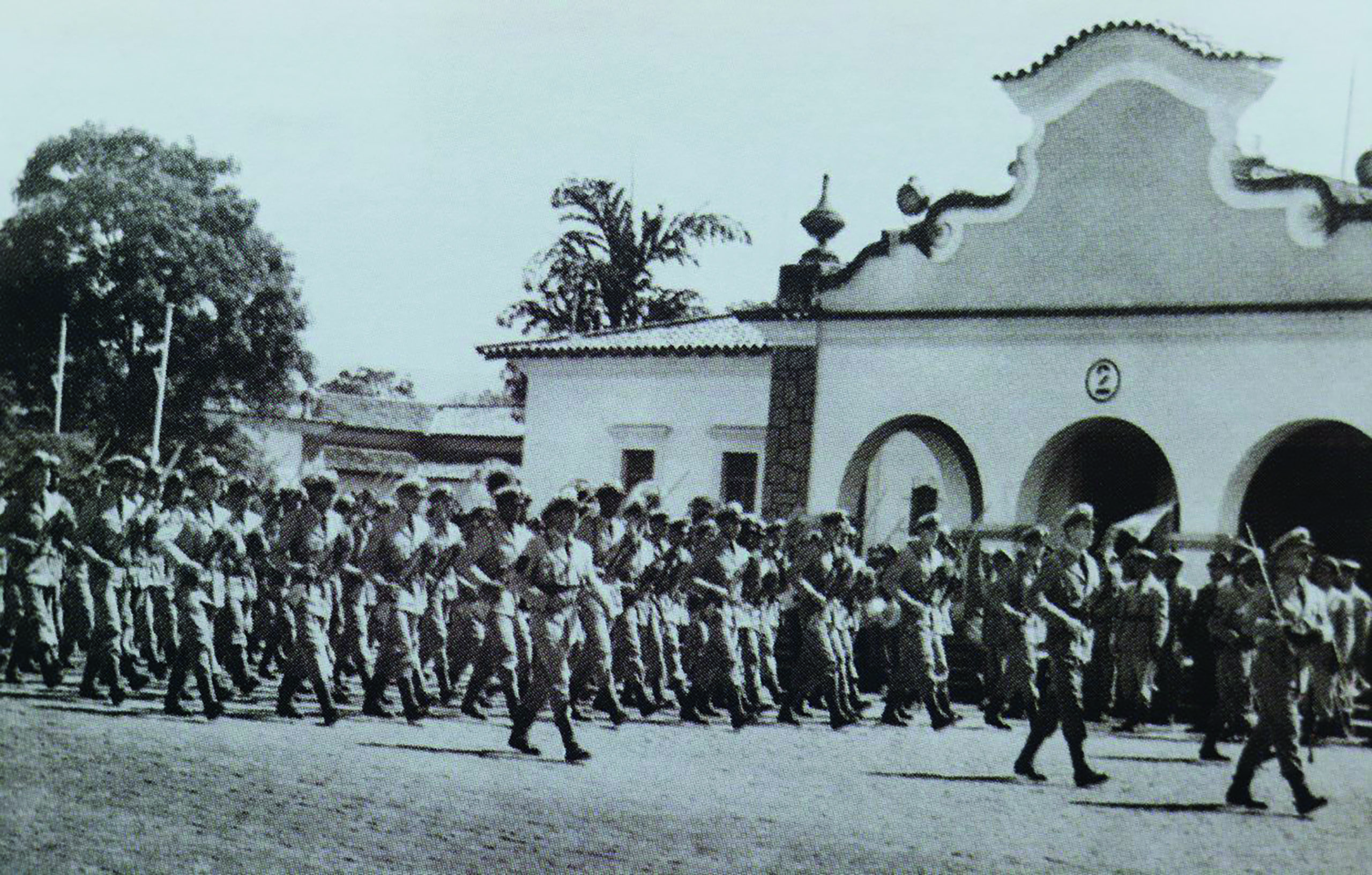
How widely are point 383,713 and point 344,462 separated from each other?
5.22ft

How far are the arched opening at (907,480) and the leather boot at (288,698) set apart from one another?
218 inches

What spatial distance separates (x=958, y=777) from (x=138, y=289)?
191 inches

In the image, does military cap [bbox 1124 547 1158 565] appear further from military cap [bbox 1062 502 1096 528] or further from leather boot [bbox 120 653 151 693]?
leather boot [bbox 120 653 151 693]

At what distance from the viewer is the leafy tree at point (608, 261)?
254 inches

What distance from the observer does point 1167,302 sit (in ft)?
30.4

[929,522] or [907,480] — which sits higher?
[907,480]

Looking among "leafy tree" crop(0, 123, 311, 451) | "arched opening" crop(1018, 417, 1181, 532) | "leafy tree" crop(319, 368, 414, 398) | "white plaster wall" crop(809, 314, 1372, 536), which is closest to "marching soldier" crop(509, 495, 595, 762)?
"leafy tree" crop(319, 368, 414, 398)

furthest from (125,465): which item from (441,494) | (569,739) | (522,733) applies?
Result: (569,739)

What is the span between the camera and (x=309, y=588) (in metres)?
7.80

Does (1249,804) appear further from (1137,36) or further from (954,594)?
(1137,36)

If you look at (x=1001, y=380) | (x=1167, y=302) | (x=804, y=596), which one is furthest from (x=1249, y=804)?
(x=1001, y=380)

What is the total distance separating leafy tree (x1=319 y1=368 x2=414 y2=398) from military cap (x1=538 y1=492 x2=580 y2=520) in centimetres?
91

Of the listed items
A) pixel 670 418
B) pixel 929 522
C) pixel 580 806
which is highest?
pixel 670 418

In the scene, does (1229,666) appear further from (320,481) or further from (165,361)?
(165,361)
